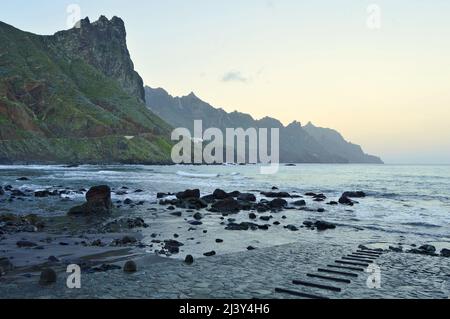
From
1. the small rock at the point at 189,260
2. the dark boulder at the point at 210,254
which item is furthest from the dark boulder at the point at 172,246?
the small rock at the point at 189,260

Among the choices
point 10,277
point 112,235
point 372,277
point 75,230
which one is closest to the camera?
point 10,277

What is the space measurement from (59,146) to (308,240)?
181 metres

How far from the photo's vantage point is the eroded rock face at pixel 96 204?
31.2 meters

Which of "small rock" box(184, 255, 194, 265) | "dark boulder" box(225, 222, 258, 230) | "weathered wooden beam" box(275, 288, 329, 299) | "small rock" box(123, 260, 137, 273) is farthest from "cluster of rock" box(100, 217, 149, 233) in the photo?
"weathered wooden beam" box(275, 288, 329, 299)

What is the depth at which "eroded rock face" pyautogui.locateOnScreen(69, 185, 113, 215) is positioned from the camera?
31188 millimetres

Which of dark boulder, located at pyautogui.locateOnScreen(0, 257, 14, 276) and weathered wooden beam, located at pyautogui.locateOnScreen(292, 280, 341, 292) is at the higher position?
dark boulder, located at pyautogui.locateOnScreen(0, 257, 14, 276)

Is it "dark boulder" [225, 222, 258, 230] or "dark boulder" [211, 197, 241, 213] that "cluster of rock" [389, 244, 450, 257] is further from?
"dark boulder" [211, 197, 241, 213]

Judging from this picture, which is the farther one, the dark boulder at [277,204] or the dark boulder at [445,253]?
the dark boulder at [277,204]

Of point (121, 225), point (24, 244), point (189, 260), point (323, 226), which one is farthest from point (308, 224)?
point (24, 244)

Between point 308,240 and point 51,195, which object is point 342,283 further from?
point 51,195

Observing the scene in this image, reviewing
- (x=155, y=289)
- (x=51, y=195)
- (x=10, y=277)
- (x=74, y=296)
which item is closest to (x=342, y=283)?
(x=155, y=289)

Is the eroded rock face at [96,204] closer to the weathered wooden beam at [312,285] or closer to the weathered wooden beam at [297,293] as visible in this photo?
the weathered wooden beam at [312,285]

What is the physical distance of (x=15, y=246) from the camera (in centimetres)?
1867

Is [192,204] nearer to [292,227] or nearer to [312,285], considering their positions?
[292,227]
